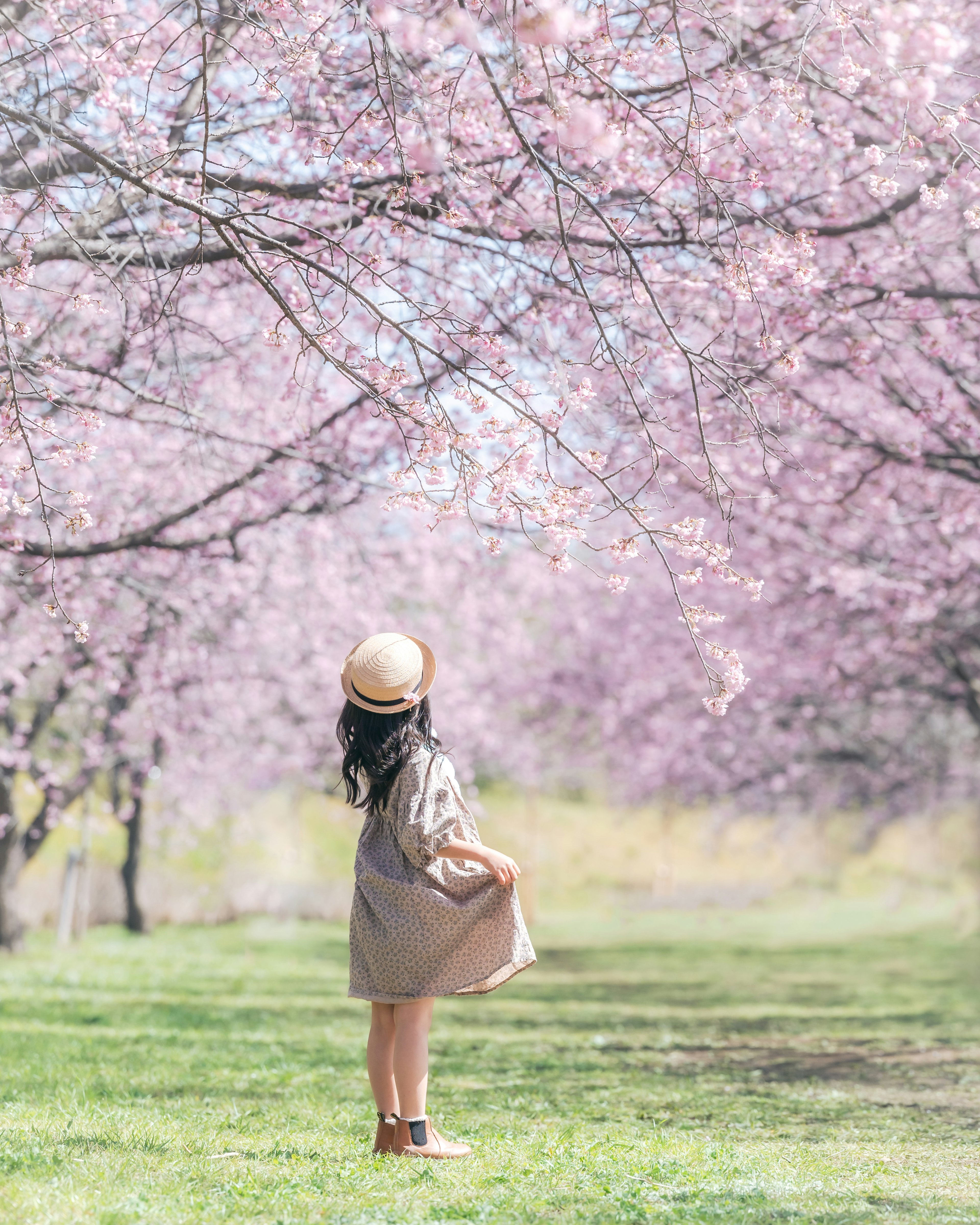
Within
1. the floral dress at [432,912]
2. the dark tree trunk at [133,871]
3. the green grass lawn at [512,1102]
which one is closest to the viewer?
the green grass lawn at [512,1102]

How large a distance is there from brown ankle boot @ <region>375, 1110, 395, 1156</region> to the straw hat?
1576 mm

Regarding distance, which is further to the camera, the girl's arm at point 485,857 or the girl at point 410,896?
the girl at point 410,896

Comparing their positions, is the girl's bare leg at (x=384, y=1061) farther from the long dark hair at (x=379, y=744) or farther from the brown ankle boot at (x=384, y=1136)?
the long dark hair at (x=379, y=744)

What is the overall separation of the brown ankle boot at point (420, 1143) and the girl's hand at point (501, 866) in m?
1.02

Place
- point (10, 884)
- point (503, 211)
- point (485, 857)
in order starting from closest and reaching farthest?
1. point (485, 857)
2. point (503, 211)
3. point (10, 884)

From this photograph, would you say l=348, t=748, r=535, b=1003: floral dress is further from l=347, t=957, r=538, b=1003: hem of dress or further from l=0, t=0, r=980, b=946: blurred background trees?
l=0, t=0, r=980, b=946: blurred background trees

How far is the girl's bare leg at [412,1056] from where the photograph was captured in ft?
16.5

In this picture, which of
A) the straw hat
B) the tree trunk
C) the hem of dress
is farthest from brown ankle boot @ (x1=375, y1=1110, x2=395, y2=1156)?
the tree trunk

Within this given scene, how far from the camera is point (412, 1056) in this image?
504 centimetres

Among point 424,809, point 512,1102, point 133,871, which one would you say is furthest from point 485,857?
point 133,871

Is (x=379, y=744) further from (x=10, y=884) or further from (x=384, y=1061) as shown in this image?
(x=10, y=884)

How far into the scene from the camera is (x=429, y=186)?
243 inches

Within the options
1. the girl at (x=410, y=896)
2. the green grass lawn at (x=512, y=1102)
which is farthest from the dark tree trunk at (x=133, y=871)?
the girl at (x=410, y=896)

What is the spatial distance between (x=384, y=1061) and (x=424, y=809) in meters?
1.02
